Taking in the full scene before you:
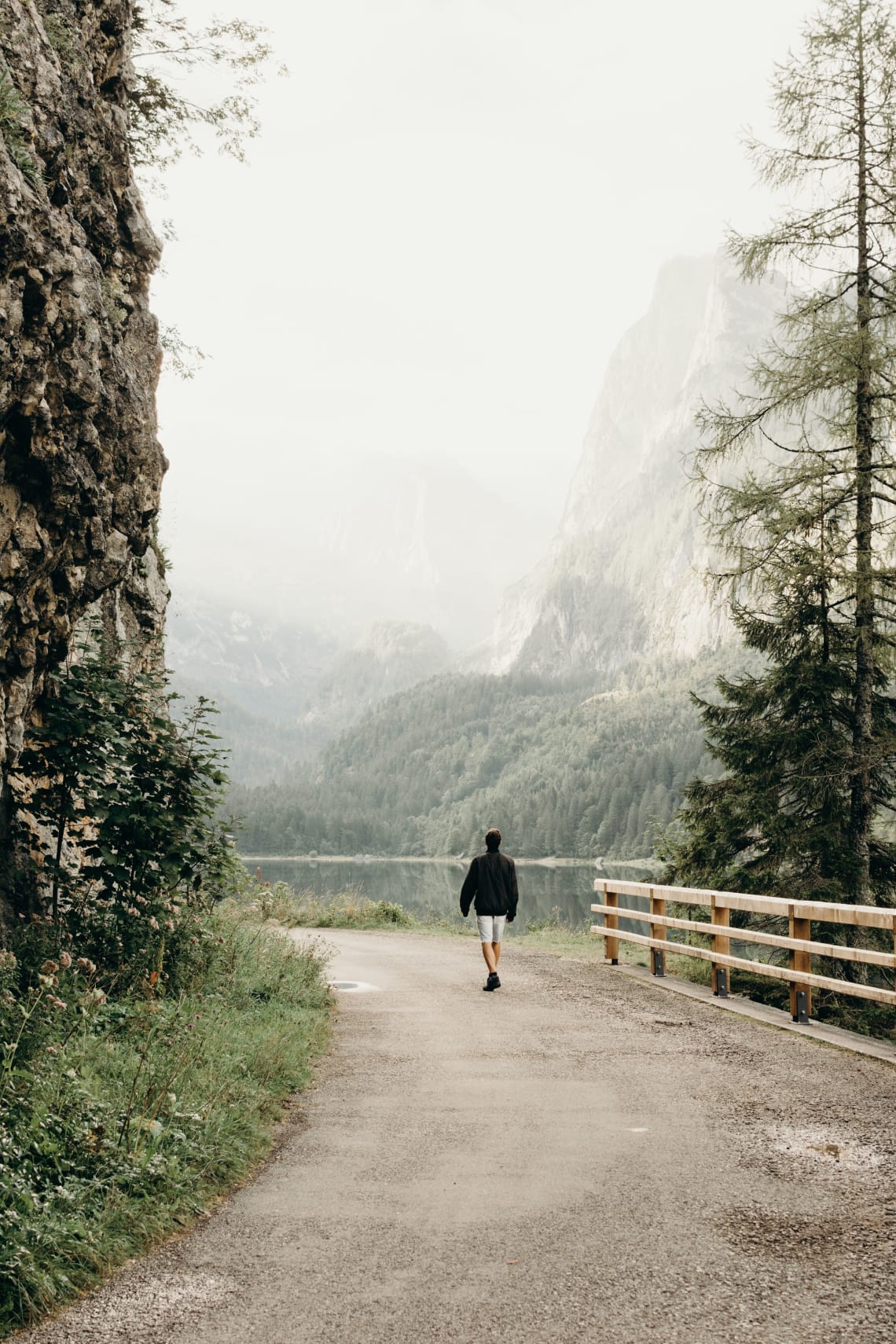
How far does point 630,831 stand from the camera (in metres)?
152

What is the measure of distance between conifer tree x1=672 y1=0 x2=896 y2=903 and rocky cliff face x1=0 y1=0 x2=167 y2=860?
26.4 ft

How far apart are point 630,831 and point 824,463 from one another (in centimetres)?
14345

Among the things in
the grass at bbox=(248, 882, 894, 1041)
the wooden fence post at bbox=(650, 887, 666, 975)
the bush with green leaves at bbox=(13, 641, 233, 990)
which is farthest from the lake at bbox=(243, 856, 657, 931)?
the bush with green leaves at bbox=(13, 641, 233, 990)

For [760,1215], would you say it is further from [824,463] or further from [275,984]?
[824,463]

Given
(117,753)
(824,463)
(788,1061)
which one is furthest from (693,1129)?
(824,463)

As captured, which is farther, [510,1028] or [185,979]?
[510,1028]

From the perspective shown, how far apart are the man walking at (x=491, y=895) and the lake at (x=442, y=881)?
14.7 m

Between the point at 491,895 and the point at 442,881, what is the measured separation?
97.8 m

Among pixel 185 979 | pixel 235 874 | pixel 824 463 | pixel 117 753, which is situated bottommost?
pixel 185 979

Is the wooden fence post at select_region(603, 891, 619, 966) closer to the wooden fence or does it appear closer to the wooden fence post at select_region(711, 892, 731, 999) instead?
the wooden fence

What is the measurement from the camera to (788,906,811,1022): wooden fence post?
966cm

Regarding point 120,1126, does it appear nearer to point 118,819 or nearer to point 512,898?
point 118,819

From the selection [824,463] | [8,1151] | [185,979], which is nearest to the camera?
[8,1151]

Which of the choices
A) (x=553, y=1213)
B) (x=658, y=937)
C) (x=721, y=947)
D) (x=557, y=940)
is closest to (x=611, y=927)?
(x=658, y=937)
